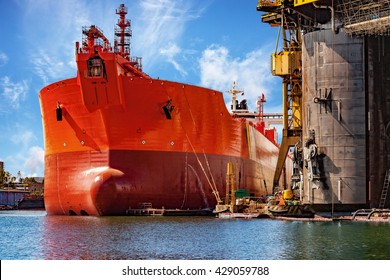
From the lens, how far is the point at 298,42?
118 feet

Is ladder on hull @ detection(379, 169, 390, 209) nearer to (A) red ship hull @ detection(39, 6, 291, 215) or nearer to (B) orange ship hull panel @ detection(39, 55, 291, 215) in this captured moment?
(A) red ship hull @ detection(39, 6, 291, 215)

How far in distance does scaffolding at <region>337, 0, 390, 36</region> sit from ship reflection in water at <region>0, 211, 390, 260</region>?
833cm

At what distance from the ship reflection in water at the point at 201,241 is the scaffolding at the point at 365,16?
8333mm

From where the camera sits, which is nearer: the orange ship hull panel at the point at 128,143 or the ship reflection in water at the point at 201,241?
the ship reflection in water at the point at 201,241

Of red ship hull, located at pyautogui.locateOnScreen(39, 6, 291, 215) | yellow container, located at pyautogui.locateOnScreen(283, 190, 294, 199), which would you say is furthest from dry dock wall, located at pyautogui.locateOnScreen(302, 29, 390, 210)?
red ship hull, located at pyautogui.locateOnScreen(39, 6, 291, 215)

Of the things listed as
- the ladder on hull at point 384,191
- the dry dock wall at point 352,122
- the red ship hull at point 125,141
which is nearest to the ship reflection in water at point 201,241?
the dry dock wall at point 352,122

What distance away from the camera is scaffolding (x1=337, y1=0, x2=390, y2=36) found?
28969mm

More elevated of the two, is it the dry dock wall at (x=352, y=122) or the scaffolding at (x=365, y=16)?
the scaffolding at (x=365, y=16)

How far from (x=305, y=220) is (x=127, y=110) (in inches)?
420

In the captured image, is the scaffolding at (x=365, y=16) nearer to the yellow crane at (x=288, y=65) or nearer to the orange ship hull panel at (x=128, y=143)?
the yellow crane at (x=288, y=65)

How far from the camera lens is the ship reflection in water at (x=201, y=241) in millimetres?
17438

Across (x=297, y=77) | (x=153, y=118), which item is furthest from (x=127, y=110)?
(x=297, y=77)

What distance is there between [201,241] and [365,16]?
1421 centimetres

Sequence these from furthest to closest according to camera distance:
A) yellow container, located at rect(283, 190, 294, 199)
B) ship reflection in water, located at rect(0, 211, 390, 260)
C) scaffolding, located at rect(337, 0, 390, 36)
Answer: yellow container, located at rect(283, 190, 294, 199)
scaffolding, located at rect(337, 0, 390, 36)
ship reflection in water, located at rect(0, 211, 390, 260)
